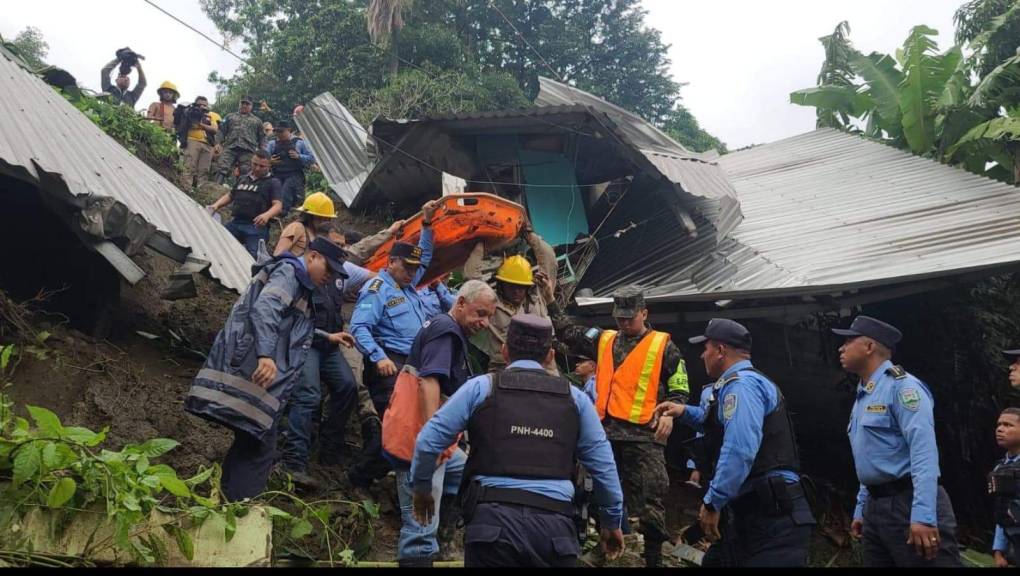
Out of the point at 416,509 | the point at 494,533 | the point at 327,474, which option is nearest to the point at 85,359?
the point at 327,474

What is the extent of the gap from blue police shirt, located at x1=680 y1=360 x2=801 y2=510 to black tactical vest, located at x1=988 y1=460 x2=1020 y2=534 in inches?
47.6

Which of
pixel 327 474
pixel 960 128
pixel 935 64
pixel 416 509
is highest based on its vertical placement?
pixel 935 64

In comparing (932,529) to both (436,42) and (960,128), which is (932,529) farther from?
(436,42)

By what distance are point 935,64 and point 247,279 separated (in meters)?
10.2

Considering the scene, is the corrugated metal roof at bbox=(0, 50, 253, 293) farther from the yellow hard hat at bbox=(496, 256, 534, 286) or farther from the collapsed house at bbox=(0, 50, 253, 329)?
the yellow hard hat at bbox=(496, 256, 534, 286)

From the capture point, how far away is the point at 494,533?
3.06m

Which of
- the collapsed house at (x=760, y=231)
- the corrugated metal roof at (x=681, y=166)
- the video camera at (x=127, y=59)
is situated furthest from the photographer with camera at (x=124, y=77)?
the corrugated metal roof at (x=681, y=166)

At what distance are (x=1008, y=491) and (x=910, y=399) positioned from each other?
33.8 inches

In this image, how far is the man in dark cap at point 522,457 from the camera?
3104 mm

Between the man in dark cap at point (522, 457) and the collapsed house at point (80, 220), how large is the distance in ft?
10.2

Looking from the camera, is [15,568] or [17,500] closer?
[15,568]

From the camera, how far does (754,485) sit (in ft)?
13.1

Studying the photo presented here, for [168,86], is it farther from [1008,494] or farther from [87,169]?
[1008,494]

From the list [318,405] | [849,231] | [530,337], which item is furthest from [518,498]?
[849,231]
